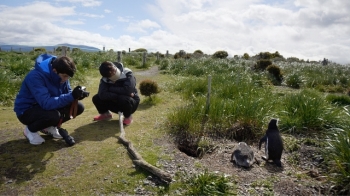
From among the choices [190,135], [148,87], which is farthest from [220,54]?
[190,135]

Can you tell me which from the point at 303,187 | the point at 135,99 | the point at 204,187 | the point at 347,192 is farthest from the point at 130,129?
the point at 347,192

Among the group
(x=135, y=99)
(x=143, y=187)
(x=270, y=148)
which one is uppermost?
(x=135, y=99)

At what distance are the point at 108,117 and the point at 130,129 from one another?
0.79 m

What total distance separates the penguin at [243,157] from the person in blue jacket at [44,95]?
7.04 feet

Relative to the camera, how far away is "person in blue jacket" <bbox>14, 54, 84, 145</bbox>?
3.47 meters

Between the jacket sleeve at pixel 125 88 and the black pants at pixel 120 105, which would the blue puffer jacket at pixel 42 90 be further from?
the black pants at pixel 120 105

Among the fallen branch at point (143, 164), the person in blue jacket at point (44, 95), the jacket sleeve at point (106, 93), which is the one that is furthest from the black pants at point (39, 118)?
the jacket sleeve at point (106, 93)

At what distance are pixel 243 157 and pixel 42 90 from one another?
2.69 meters

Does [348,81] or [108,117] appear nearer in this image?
Answer: [108,117]

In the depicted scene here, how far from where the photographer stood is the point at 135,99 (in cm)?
509

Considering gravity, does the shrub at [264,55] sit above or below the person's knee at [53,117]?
above

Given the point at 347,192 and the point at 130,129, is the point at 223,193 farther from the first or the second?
the point at 130,129

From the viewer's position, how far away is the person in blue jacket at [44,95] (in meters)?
3.47

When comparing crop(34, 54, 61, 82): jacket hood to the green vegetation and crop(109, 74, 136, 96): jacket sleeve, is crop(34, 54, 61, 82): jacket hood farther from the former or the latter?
crop(109, 74, 136, 96): jacket sleeve
